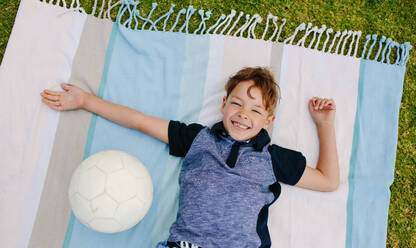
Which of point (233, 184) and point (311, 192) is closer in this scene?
point (233, 184)

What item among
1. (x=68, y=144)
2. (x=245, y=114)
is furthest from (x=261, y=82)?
(x=68, y=144)

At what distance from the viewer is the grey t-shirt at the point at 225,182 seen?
1416mm

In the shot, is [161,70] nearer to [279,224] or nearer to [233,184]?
[233,184]

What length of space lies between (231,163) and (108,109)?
0.65m

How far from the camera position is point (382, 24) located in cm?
198

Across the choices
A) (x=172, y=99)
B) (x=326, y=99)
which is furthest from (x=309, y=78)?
(x=172, y=99)

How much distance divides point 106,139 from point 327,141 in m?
1.12

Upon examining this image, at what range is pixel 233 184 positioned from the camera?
1.45m

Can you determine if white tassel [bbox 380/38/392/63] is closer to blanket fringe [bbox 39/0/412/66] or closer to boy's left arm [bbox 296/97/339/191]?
blanket fringe [bbox 39/0/412/66]

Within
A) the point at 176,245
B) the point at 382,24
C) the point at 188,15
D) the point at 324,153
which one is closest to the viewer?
the point at 176,245

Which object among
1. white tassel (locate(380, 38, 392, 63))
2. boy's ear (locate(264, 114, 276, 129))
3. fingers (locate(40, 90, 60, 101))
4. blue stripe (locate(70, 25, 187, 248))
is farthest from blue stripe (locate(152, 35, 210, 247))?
white tassel (locate(380, 38, 392, 63))

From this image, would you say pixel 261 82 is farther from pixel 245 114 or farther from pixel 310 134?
pixel 310 134

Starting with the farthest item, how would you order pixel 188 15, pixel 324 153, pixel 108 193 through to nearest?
1. pixel 188 15
2. pixel 324 153
3. pixel 108 193

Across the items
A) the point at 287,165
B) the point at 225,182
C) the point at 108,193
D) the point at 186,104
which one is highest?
the point at 186,104
